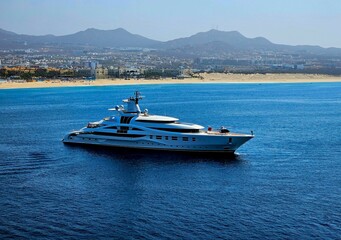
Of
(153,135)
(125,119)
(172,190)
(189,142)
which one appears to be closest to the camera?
(172,190)

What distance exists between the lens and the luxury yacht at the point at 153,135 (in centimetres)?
5112

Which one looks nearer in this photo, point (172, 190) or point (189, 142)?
point (172, 190)

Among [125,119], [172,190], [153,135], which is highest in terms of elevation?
[125,119]

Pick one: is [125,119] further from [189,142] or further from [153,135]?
[189,142]

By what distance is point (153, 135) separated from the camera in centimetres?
5284

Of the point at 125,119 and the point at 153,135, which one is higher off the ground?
the point at 125,119

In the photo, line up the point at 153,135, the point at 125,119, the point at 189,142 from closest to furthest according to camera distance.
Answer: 1. the point at 189,142
2. the point at 153,135
3. the point at 125,119

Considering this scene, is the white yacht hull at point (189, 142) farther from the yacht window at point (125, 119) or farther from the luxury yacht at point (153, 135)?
the yacht window at point (125, 119)

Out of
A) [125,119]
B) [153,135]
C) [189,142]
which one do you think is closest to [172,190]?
[189,142]

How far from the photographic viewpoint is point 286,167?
45.1 m

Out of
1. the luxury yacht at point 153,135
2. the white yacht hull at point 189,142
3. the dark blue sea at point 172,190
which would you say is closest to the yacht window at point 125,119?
the luxury yacht at point 153,135

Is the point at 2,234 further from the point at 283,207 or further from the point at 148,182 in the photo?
the point at 283,207

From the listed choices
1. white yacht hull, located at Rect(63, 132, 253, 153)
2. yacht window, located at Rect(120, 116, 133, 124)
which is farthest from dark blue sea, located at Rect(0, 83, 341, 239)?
yacht window, located at Rect(120, 116, 133, 124)

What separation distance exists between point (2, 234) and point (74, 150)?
78.2ft
